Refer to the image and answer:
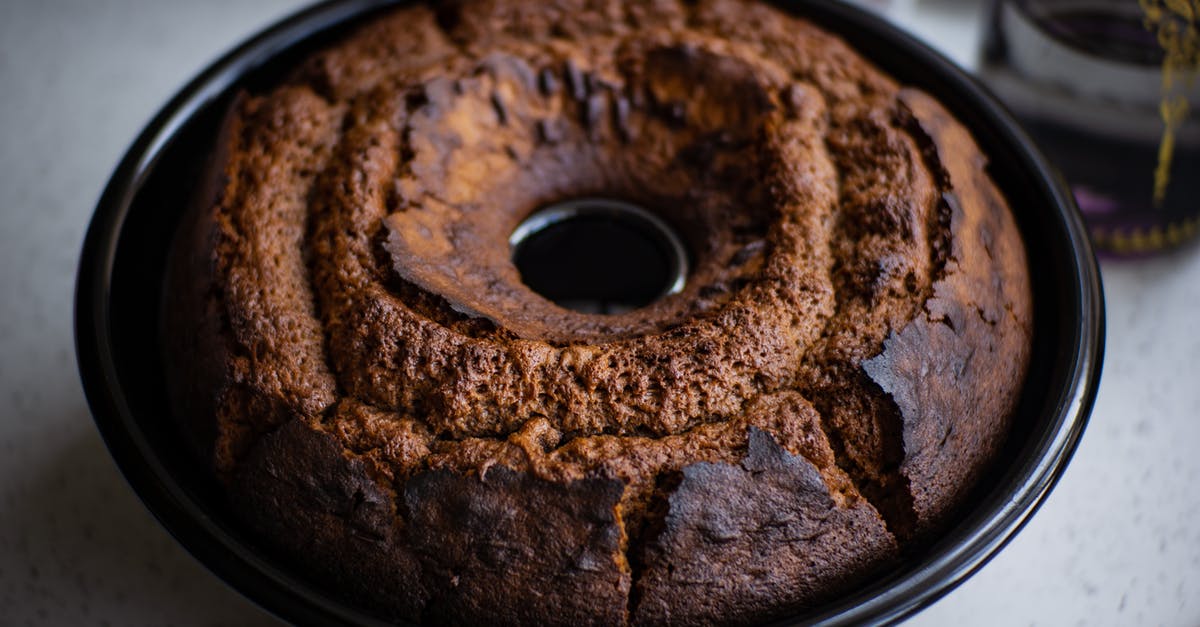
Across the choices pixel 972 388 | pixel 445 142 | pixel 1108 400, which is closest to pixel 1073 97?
pixel 1108 400

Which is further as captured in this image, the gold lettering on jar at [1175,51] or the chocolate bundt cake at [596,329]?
the gold lettering on jar at [1175,51]

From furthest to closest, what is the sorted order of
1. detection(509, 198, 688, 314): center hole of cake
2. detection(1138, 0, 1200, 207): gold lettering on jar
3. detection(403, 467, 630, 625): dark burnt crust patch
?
detection(1138, 0, 1200, 207): gold lettering on jar, detection(509, 198, 688, 314): center hole of cake, detection(403, 467, 630, 625): dark burnt crust patch

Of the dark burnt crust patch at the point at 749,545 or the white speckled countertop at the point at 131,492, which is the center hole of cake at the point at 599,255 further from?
the white speckled countertop at the point at 131,492

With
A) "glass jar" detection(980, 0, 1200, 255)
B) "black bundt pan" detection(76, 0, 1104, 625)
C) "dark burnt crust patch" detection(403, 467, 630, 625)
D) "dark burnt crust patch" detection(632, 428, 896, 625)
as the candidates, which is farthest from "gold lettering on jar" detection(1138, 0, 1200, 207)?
"dark burnt crust patch" detection(403, 467, 630, 625)

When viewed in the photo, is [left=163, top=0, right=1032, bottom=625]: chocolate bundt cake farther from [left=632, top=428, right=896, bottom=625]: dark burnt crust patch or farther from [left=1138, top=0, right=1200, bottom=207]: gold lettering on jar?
[left=1138, top=0, right=1200, bottom=207]: gold lettering on jar

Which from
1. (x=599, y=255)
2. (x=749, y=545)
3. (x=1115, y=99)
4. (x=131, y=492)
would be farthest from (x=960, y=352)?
(x=131, y=492)

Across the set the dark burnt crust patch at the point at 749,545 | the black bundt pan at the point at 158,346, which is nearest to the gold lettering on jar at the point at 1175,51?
the black bundt pan at the point at 158,346
